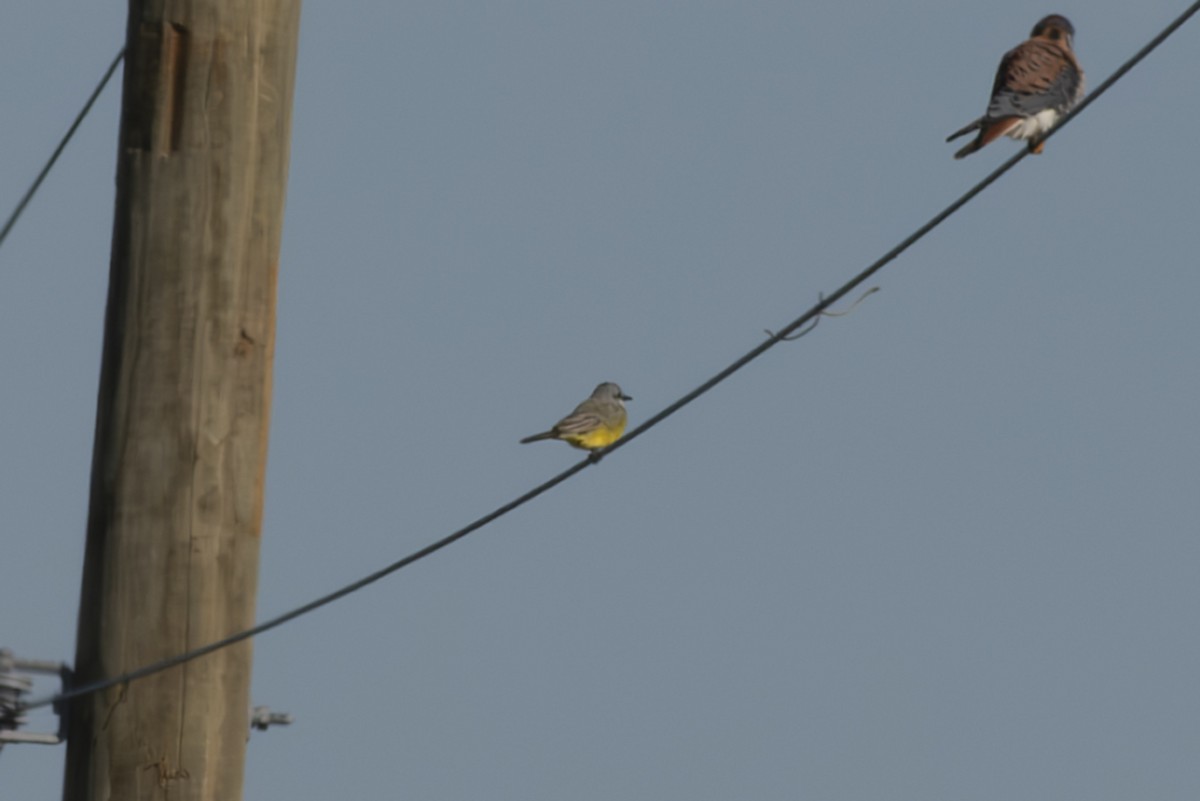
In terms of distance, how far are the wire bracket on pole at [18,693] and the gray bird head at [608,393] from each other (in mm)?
9189

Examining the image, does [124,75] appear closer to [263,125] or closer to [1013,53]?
[263,125]

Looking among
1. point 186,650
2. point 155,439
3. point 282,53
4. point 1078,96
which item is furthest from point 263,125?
point 1078,96

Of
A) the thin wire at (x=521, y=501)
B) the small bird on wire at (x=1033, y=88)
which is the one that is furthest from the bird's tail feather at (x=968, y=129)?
the thin wire at (x=521, y=501)

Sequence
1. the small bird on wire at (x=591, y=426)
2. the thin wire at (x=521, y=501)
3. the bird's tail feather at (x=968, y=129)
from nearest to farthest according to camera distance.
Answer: the thin wire at (x=521, y=501)
the bird's tail feather at (x=968, y=129)
the small bird on wire at (x=591, y=426)

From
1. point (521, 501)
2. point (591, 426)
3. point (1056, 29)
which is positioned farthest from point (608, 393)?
point (521, 501)

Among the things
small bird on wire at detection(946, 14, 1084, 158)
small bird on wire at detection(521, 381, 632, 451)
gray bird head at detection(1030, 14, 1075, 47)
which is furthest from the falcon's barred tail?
small bird on wire at detection(521, 381, 632, 451)

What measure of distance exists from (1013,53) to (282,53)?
241 inches

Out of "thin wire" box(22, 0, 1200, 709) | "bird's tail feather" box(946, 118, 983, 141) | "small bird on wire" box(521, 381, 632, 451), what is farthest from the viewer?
"small bird on wire" box(521, 381, 632, 451)

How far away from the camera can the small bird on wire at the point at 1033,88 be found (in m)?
9.14

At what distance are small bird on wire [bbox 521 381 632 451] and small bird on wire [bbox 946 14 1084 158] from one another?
391 centimetres

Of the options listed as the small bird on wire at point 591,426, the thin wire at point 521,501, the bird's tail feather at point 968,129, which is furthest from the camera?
the small bird on wire at point 591,426

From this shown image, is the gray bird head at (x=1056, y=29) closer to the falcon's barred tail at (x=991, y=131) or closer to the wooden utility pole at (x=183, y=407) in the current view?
the falcon's barred tail at (x=991, y=131)

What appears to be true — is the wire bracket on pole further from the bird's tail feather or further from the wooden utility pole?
the bird's tail feather

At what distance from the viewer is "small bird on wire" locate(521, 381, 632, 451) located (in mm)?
13359
